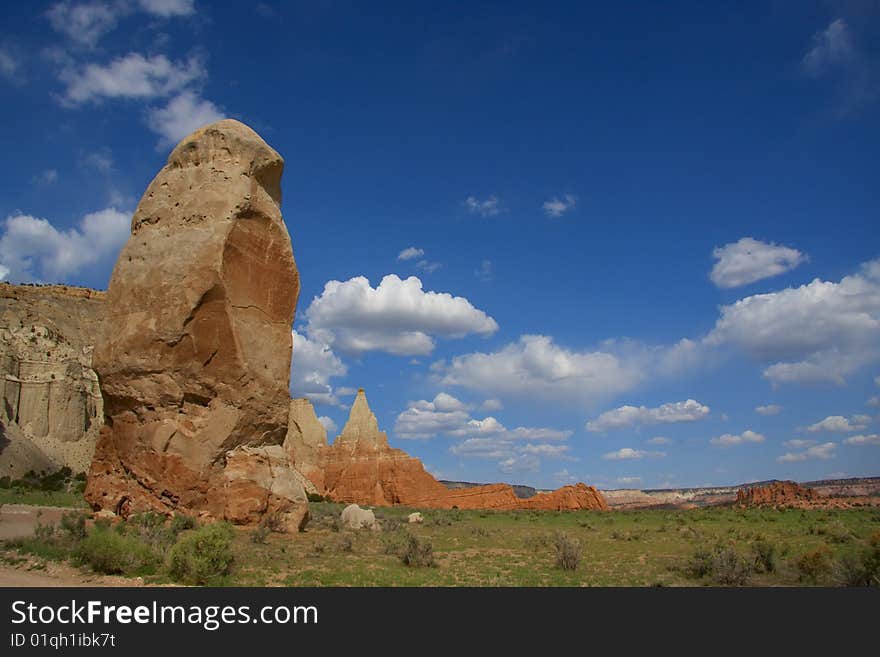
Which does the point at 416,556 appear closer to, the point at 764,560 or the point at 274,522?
the point at 274,522

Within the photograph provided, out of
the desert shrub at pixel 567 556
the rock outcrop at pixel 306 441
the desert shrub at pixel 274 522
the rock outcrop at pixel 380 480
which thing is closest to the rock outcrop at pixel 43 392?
the rock outcrop at pixel 306 441

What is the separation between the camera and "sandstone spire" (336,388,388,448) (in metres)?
70.4

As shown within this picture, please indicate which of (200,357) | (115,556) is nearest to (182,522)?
(200,357)

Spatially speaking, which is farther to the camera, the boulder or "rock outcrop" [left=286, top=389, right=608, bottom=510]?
"rock outcrop" [left=286, top=389, right=608, bottom=510]

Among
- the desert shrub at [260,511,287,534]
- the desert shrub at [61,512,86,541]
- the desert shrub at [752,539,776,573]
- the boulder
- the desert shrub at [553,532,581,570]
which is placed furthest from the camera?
the boulder

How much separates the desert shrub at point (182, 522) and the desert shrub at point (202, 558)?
367 centimetres

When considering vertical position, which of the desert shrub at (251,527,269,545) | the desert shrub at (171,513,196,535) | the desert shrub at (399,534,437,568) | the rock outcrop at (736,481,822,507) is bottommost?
the rock outcrop at (736,481,822,507)

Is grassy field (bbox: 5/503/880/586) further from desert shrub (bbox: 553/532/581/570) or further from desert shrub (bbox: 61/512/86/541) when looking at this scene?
desert shrub (bbox: 61/512/86/541)

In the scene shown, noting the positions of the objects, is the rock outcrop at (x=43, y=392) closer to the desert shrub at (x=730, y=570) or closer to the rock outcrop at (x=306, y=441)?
the rock outcrop at (x=306, y=441)

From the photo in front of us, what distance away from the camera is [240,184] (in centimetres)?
1670

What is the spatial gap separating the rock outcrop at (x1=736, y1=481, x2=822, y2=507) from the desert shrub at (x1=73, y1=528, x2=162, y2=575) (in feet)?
191

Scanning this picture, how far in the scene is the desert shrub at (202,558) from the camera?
975cm

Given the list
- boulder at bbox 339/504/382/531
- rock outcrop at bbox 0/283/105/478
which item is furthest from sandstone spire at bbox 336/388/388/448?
boulder at bbox 339/504/382/531
